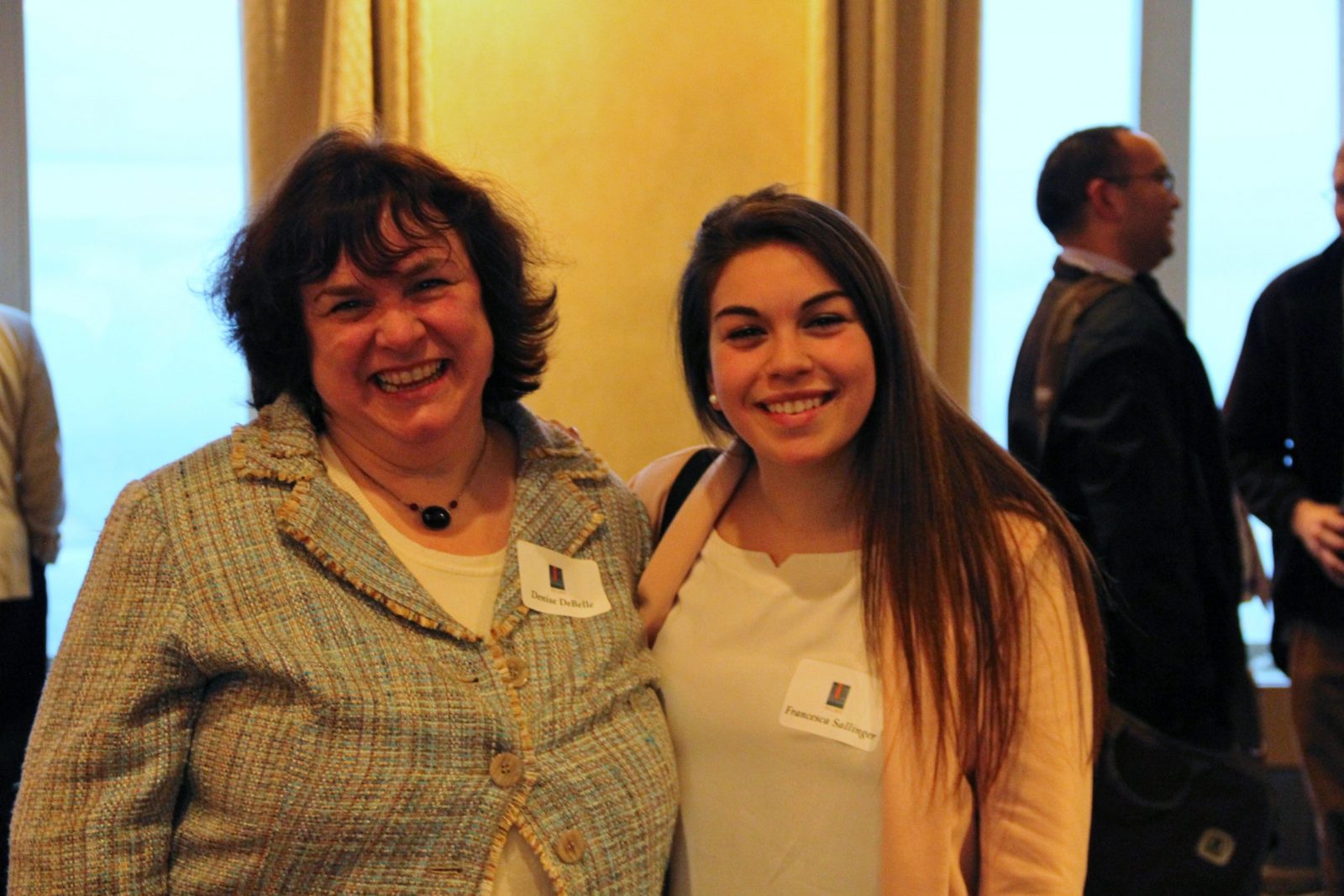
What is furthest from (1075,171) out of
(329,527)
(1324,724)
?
(329,527)

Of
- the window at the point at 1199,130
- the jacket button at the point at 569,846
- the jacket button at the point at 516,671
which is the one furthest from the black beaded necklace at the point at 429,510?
the window at the point at 1199,130

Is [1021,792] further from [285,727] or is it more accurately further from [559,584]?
[285,727]

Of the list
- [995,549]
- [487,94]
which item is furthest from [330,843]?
[487,94]

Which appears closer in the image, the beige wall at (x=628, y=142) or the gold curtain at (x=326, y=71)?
the gold curtain at (x=326, y=71)

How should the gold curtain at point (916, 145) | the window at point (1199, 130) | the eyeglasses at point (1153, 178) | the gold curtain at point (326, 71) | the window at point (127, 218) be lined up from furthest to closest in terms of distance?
A: the window at point (1199, 130), the window at point (127, 218), the gold curtain at point (916, 145), the gold curtain at point (326, 71), the eyeglasses at point (1153, 178)

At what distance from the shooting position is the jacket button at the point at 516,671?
1503mm

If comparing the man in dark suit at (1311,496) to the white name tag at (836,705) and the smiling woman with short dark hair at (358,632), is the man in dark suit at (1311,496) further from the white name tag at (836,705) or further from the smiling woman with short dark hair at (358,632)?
the smiling woman with short dark hair at (358,632)

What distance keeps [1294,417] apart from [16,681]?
3215mm

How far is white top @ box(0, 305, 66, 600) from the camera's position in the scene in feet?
9.62

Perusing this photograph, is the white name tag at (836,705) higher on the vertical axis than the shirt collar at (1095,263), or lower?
lower

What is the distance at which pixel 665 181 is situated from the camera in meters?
3.41

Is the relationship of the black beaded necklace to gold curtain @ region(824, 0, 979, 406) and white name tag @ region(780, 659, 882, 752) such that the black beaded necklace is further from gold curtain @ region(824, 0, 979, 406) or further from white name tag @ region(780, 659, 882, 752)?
gold curtain @ region(824, 0, 979, 406)

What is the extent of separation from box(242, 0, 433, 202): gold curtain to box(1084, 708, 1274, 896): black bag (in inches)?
89.9

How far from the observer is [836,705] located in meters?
1.53
